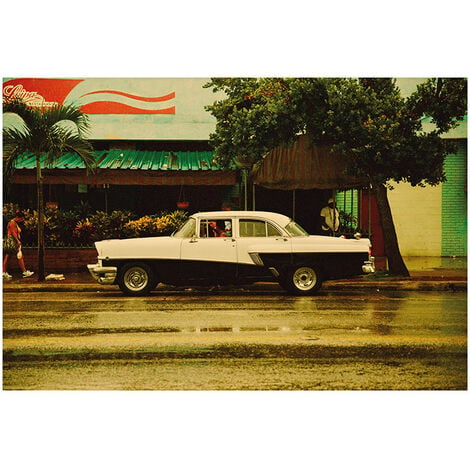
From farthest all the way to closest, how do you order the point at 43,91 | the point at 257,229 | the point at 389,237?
the point at 389,237, the point at 43,91, the point at 257,229

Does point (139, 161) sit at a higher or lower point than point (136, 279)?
higher

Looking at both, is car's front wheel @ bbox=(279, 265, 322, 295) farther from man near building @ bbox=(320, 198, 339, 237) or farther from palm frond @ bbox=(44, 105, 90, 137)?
palm frond @ bbox=(44, 105, 90, 137)

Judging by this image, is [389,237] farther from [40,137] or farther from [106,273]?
[40,137]

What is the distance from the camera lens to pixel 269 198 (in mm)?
16156

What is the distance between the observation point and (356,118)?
41.9 ft

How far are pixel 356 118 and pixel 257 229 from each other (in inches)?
131

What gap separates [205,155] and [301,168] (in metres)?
3.22

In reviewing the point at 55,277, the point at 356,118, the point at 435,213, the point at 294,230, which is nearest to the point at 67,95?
the point at 55,277

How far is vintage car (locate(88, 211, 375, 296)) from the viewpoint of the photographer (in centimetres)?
1142

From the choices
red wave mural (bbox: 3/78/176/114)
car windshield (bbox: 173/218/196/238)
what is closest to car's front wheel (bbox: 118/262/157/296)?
car windshield (bbox: 173/218/196/238)

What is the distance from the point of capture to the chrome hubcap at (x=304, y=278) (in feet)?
38.3

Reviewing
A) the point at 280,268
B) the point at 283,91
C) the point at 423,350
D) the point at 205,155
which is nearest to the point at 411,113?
the point at 283,91

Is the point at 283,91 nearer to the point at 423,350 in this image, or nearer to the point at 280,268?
the point at 280,268

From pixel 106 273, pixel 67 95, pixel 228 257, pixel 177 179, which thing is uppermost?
pixel 67 95
